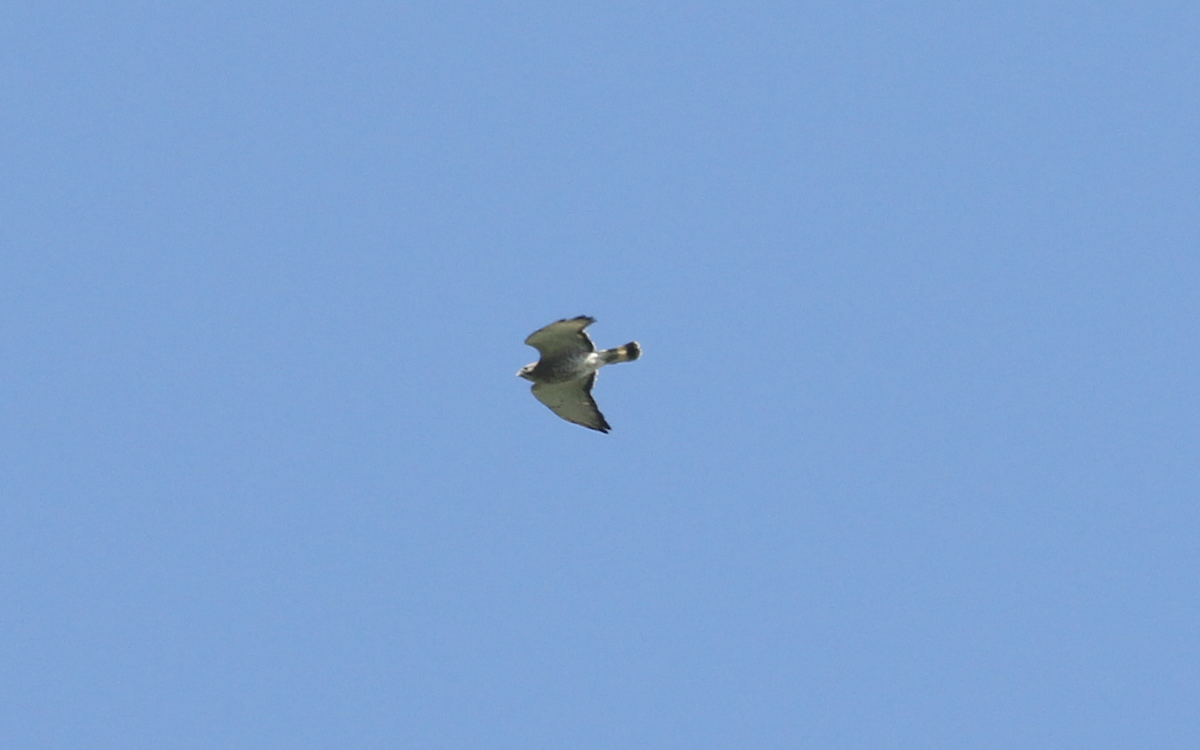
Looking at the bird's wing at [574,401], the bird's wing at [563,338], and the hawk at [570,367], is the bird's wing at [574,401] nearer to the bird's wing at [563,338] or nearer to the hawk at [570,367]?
the hawk at [570,367]

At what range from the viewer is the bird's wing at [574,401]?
1001 inches

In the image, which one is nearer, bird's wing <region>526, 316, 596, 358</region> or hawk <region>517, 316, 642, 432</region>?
bird's wing <region>526, 316, 596, 358</region>

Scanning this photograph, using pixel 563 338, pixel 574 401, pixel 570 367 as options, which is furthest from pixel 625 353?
pixel 574 401

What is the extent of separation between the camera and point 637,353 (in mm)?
24484

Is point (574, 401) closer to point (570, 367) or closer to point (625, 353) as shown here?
point (570, 367)

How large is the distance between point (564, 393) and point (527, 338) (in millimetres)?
2227

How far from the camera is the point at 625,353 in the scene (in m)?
24.4

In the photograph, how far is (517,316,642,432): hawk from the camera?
23.6 metres

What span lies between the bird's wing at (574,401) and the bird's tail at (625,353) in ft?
3.58

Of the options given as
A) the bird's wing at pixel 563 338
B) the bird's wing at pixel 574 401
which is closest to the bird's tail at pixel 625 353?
the bird's wing at pixel 563 338

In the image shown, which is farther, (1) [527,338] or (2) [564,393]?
(2) [564,393]

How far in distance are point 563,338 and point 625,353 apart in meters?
1.23

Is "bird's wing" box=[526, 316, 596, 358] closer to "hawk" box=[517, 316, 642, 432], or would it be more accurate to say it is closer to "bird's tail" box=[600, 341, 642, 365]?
"hawk" box=[517, 316, 642, 432]

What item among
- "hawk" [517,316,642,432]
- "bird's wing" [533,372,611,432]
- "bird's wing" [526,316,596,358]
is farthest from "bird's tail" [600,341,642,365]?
"bird's wing" [533,372,611,432]
